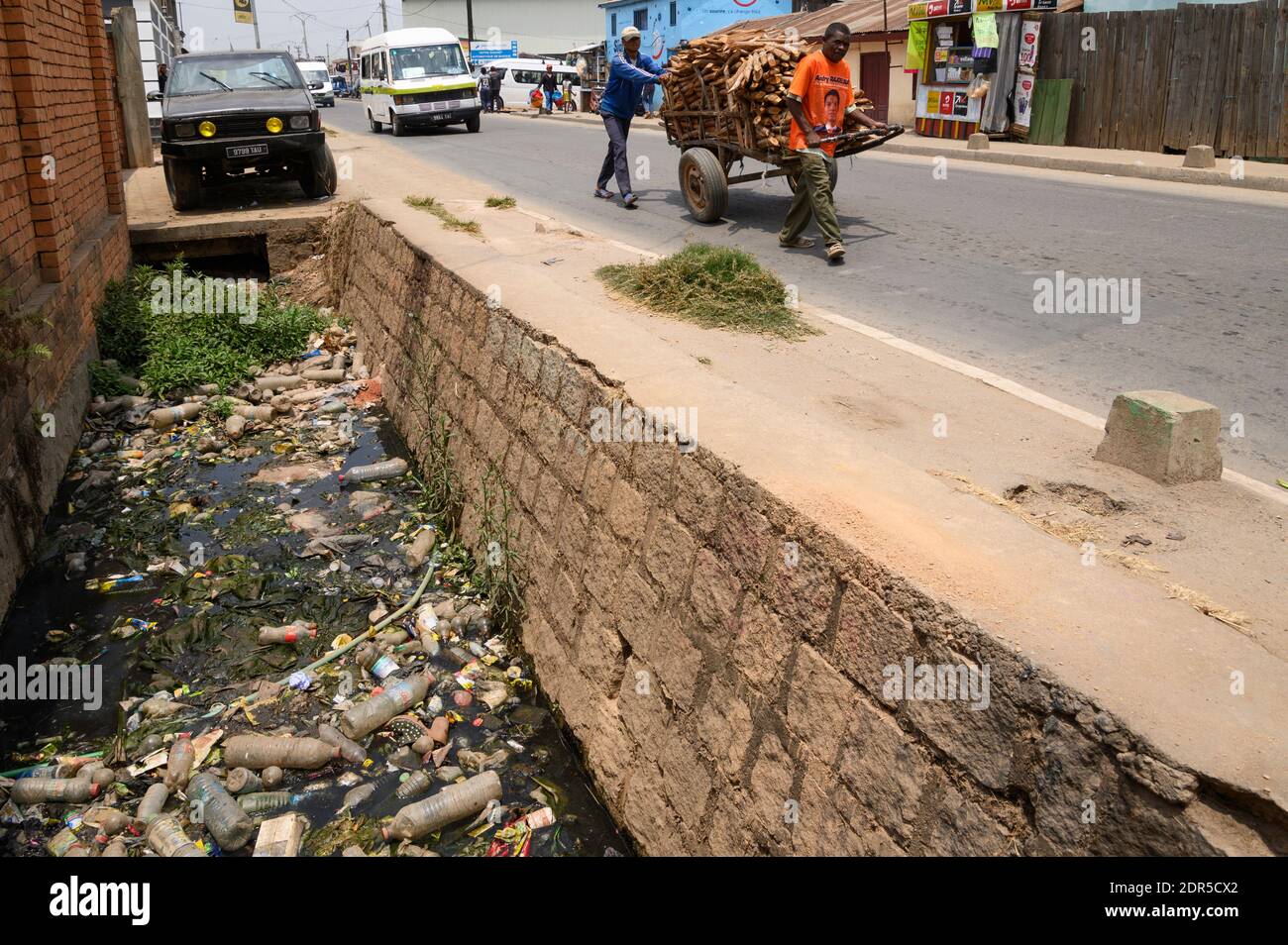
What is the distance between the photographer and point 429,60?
26203 millimetres

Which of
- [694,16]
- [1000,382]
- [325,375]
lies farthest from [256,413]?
[694,16]

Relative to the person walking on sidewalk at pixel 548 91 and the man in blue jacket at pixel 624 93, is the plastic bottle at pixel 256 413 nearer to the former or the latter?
the man in blue jacket at pixel 624 93

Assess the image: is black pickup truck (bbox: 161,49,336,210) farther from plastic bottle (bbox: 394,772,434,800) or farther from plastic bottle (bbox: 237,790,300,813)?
plastic bottle (bbox: 394,772,434,800)

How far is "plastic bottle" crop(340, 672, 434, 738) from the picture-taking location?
4.64m

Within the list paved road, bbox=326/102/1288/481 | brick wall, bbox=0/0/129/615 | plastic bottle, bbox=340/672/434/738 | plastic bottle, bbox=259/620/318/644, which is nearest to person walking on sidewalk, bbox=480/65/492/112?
paved road, bbox=326/102/1288/481

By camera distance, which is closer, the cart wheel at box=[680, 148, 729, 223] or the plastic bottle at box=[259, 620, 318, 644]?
the plastic bottle at box=[259, 620, 318, 644]

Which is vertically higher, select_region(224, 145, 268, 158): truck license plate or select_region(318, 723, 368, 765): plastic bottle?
select_region(224, 145, 268, 158): truck license plate

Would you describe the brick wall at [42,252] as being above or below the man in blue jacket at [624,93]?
below

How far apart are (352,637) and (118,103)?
48.7ft

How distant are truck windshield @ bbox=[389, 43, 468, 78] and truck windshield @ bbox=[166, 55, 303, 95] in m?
13.9

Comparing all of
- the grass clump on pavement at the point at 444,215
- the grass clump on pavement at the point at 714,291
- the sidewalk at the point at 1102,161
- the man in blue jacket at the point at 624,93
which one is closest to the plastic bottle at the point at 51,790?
the grass clump on pavement at the point at 714,291

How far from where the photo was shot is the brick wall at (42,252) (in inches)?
222

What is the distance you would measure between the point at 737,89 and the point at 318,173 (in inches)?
216
